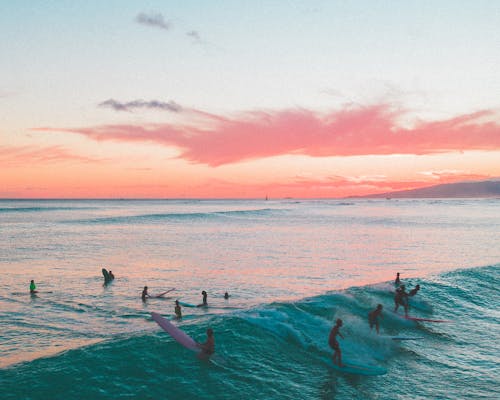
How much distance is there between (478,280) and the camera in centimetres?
3397

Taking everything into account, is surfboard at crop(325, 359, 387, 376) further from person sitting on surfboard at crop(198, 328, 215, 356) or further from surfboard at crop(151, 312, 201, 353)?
surfboard at crop(151, 312, 201, 353)

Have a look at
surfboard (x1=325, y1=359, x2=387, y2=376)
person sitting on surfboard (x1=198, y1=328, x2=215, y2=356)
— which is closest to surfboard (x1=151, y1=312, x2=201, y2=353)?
person sitting on surfboard (x1=198, y1=328, x2=215, y2=356)

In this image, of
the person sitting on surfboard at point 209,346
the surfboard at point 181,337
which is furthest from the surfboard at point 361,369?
the surfboard at point 181,337

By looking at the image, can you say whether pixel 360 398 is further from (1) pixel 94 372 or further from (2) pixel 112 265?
(2) pixel 112 265

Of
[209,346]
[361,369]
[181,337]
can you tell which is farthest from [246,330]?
[361,369]

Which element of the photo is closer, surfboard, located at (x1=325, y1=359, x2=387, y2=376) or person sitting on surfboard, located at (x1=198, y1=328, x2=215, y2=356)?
surfboard, located at (x1=325, y1=359, x2=387, y2=376)

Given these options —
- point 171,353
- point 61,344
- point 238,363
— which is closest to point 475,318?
point 238,363

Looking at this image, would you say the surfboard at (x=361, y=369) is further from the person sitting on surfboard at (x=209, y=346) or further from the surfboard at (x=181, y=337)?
the surfboard at (x=181, y=337)

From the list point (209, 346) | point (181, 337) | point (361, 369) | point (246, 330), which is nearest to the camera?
point (361, 369)

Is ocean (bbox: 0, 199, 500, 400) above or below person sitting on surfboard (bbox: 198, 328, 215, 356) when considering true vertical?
below

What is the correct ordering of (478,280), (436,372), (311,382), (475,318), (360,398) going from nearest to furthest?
(360,398), (311,382), (436,372), (475,318), (478,280)

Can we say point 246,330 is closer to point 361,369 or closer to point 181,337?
point 181,337

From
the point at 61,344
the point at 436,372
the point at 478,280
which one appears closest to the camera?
the point at 436,372

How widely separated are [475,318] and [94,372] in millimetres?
22860
